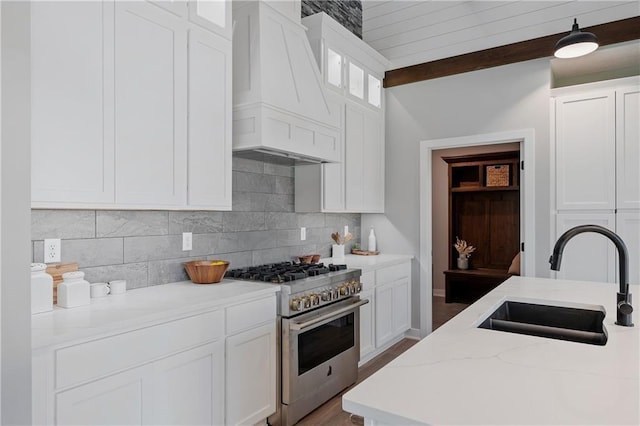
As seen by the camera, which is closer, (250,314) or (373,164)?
(250,314)

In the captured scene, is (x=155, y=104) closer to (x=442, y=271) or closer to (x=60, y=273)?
(x=60, y=273)

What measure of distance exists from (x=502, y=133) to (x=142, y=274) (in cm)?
334

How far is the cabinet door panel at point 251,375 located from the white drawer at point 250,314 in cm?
4

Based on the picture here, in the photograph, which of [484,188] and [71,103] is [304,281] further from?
[484,188]

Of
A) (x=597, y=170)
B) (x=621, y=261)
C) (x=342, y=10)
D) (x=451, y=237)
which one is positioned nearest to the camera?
(x=621, y=261)

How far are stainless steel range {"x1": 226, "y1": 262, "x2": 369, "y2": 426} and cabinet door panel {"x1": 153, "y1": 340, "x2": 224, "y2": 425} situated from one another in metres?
0.49

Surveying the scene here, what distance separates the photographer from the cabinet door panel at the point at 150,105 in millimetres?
2053

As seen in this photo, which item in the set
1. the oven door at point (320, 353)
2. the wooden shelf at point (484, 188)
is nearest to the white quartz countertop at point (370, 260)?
the oven door at point (320, 353)

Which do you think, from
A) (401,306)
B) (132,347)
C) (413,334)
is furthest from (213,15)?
(413,334)

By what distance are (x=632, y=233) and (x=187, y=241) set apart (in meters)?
3.32

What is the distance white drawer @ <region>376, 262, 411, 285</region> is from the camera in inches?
151

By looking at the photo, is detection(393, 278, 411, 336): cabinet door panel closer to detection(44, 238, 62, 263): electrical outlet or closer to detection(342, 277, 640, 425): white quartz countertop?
detection(342, 277, 640, 425): white quartz countertop

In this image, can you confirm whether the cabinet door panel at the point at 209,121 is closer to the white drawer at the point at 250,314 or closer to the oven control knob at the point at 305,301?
the white drawer at the point at 250,314

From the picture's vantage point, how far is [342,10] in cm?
449
